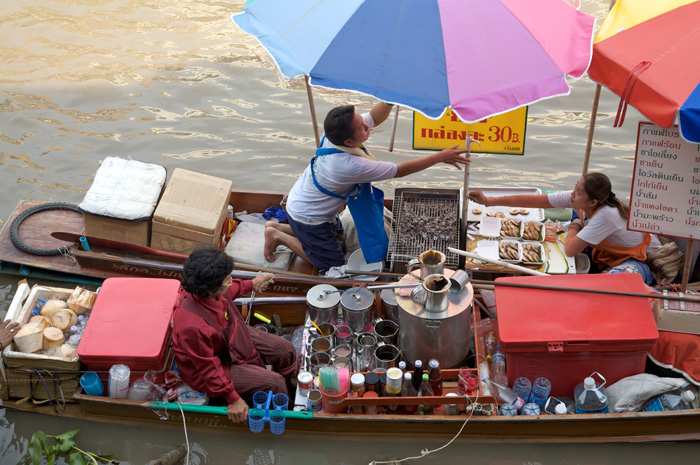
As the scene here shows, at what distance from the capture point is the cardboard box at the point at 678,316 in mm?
4428

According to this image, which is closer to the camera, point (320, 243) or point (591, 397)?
point (591, 397)

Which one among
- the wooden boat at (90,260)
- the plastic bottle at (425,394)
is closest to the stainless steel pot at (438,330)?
the plastic bottle at (425,394)

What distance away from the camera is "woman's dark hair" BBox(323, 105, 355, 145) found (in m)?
4.82

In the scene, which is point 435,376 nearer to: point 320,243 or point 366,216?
point 366,216

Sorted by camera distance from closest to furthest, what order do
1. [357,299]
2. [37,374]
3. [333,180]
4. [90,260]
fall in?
1. [37,374]
2. [357,299]
3. [333,180]
4. [90,260]

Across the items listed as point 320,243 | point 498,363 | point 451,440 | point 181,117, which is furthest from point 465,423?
point 181,117

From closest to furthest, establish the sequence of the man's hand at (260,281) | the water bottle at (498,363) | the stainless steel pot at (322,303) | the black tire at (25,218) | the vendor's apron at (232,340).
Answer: the vendor's apron at (232,340), the water bottle at (498,363), the man's hand at (260,281), the stainless steel pot at (322,303), the black tire at (25,218)

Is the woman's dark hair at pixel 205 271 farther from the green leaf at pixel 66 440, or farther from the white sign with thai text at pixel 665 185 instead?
the white sign with thai text at pixel 665 185

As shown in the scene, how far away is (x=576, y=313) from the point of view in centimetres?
438

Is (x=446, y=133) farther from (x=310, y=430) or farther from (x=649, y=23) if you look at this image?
(x=310, y=430)

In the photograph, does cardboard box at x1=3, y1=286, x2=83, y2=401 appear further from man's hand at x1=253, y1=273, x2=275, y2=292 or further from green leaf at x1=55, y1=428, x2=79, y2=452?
man's hand at x1=253, y1=273, x2=275, y2=292

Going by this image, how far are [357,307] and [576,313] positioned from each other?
1.56m

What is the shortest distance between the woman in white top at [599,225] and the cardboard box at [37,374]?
350cm

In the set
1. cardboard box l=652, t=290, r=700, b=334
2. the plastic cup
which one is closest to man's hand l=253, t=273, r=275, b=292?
the plastic cup
